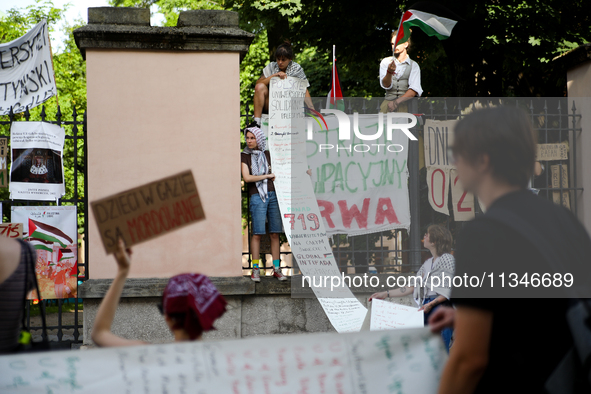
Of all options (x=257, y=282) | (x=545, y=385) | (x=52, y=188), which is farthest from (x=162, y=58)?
(x=545, y=385)

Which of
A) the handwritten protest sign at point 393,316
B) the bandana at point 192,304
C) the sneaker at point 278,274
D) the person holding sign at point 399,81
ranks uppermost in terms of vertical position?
the person holding sign at point 399,81

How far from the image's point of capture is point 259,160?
6473 millimetres

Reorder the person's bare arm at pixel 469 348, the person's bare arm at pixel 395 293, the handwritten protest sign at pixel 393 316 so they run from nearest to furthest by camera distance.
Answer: the person's bare arm at pixel 469 348, the handwritten protest sign at pixel 393 316, the person's bare arm at pixel 395 293

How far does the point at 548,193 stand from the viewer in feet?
23.3

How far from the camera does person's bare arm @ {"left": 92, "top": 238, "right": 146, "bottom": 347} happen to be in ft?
7.27

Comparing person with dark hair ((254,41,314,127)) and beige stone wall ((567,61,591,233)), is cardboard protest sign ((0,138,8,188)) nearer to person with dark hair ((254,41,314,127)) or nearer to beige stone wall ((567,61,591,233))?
person with dark hair ((254,41,314,127))

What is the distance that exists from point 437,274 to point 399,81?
8.62ft

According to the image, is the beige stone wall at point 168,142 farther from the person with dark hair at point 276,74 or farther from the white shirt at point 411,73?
the white shirt at point 411,73

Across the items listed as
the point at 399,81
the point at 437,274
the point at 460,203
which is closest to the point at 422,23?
the point at 399,81

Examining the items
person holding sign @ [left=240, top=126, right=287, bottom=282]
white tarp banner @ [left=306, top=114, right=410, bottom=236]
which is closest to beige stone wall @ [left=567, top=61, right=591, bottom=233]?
white tarp banner @ [left=306, top=114, right=410, bottom=236]

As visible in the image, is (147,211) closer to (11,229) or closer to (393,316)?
(393,316)

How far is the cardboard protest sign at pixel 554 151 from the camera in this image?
712cm

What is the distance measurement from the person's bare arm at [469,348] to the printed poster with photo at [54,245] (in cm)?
530

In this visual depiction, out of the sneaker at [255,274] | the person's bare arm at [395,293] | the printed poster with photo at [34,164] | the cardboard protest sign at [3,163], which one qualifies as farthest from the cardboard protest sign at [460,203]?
the cardboard protest sign at [3,163]
